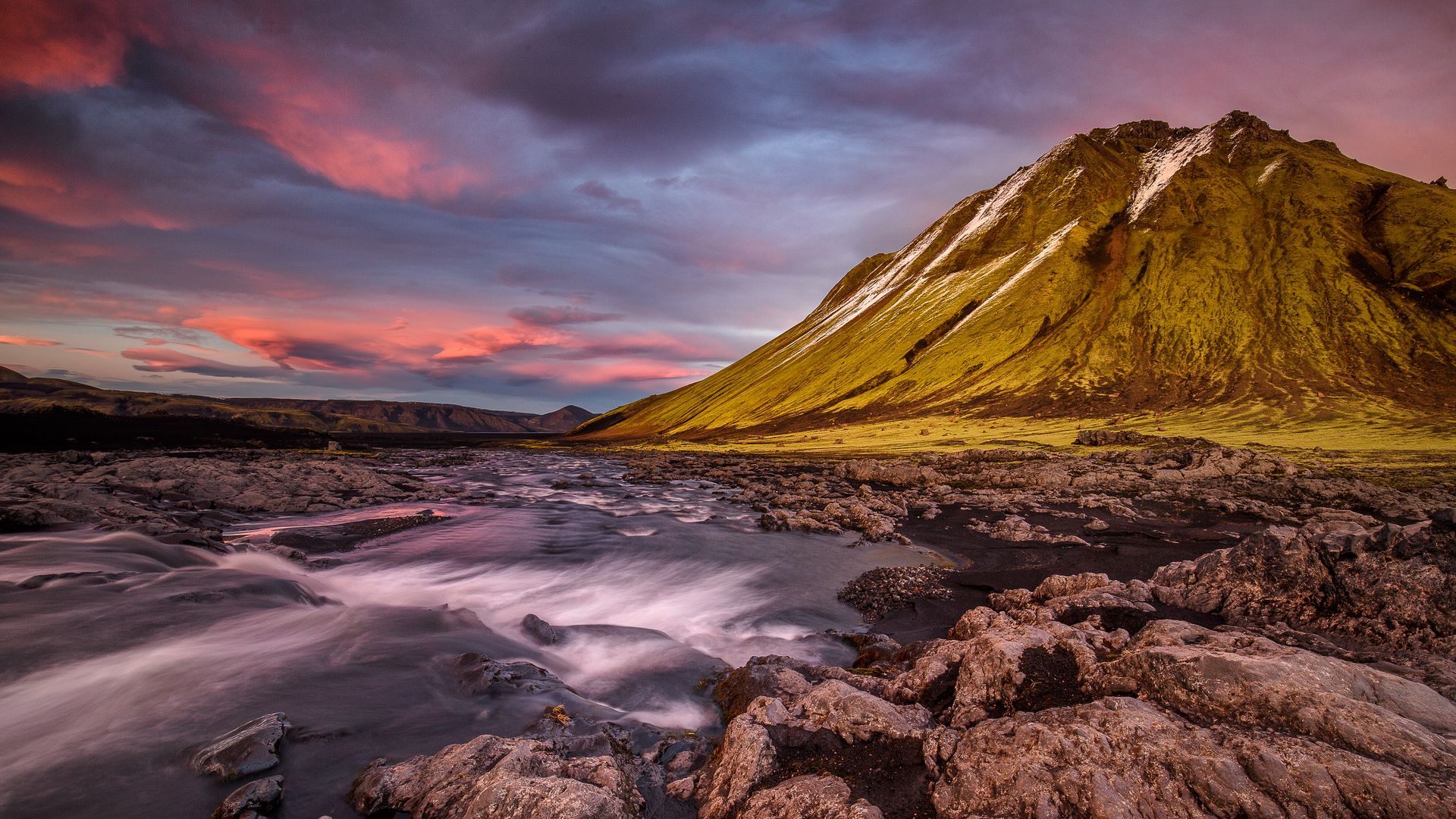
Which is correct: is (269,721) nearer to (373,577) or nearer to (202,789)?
(202,789)

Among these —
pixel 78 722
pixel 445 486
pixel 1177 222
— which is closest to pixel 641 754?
pixel 78 722

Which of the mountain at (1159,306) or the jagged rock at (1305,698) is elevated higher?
the mountain at (1159,306)

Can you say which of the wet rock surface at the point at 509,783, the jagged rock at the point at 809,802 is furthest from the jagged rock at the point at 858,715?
the wet rock surface at the point at 509,783

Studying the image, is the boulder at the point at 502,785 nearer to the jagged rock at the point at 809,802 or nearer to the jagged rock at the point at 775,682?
the jagged rock at the point at 809,802

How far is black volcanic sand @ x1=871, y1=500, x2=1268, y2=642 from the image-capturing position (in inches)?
526

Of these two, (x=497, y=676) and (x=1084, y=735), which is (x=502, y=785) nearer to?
(x=497, y=676)

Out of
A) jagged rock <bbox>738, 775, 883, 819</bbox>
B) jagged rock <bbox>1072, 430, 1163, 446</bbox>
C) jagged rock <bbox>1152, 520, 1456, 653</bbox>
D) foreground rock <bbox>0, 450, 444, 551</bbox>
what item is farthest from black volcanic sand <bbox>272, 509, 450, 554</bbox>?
jagged rock <bbox>1072, 430, 1163, 446</bbox>

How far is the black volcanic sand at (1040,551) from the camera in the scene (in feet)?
43.8

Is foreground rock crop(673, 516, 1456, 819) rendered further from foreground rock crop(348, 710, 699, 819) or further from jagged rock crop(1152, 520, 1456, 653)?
foreground rock crop(348, 710, 699, 819)

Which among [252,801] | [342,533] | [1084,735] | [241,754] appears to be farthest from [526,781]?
[342,533]

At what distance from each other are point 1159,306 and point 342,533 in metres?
128

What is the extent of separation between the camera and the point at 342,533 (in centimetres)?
2192

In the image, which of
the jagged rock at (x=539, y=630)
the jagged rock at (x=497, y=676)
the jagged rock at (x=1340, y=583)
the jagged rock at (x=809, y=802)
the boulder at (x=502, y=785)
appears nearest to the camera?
the jagged rock at (x=809, y=802)

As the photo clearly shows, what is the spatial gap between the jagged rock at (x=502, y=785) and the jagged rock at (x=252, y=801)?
79 centimetres
